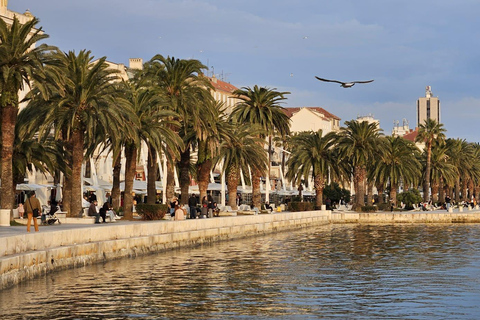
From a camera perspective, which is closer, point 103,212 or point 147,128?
point 103,212

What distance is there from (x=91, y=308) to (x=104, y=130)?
2579cm

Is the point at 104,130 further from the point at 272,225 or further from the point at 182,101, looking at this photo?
the point at 272,225

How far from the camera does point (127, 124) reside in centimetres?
4388

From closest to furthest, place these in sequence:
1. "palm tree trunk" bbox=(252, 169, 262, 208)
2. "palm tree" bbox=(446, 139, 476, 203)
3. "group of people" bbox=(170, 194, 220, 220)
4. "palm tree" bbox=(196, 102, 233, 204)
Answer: "group of people" bbox=(170, 194, 220, 220)
"palm tree" bbox=(196, 102, 233, 204)
"palm tree trunk" bbox=(252, 169, 262, 208)
"palm tree" bbox=(446, 139, 476, 203)

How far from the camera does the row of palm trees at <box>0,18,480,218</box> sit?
3947 centimetres

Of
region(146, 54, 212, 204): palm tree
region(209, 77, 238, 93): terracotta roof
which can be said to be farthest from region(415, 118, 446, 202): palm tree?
region(146, 54, 212, 204): palm tree

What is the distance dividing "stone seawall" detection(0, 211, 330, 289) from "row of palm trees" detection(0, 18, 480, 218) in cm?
625

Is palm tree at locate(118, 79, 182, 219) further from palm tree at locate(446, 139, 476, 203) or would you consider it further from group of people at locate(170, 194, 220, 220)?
palm tree at locate(446, 139, 476, 203)

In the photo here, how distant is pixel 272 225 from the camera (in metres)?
54.3

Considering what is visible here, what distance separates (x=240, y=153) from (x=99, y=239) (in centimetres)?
3256

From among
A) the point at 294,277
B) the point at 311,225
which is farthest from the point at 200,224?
the point at 311,225

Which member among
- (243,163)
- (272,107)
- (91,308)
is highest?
(272,107)

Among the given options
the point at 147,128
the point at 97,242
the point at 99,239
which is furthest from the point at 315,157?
the point at 97,242

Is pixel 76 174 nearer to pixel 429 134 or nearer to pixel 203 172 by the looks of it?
pixel 203 172
